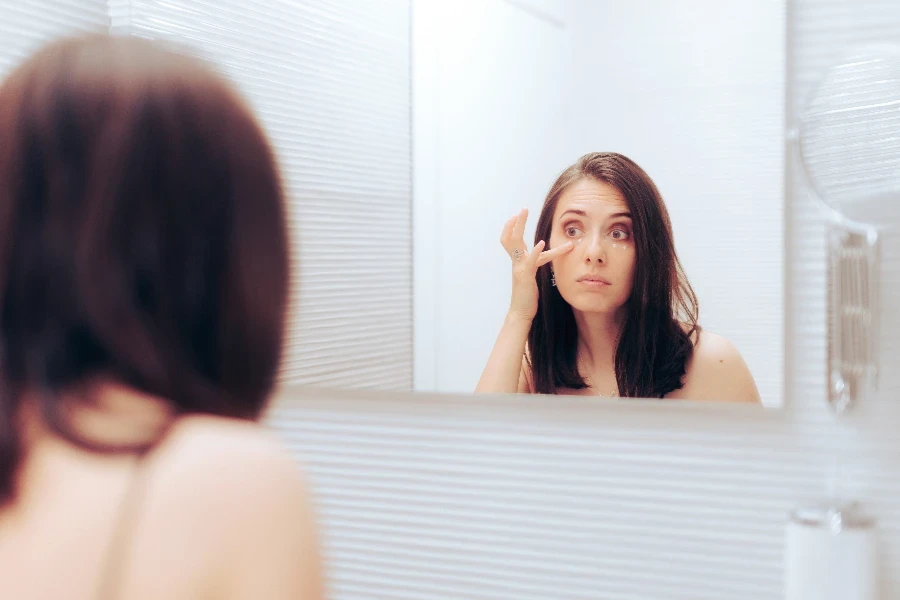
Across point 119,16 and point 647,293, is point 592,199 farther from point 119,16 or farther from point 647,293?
point 119,16

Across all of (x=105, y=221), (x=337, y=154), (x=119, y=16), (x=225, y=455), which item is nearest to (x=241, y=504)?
(x=225, y=455)

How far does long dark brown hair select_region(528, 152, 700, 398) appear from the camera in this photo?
1.06 meters

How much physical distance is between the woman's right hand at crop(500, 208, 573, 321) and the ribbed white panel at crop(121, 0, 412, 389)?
6.3 inches

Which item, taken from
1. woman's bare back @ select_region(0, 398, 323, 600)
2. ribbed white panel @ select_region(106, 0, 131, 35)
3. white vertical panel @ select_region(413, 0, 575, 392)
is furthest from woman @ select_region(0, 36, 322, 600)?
ribbed white panel @ select_region(106, 0, 131, 35)

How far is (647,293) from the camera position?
3.51ft

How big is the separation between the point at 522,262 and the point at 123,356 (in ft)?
1.95

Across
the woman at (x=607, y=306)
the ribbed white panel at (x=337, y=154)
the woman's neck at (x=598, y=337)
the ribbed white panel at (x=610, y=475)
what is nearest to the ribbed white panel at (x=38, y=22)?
the ribbed white panel at (x=337, y=154)

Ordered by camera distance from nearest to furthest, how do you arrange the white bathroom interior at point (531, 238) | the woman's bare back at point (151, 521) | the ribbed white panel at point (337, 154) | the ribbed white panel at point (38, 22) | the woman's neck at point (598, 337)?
1. the woman's bare back at point (151, 521)
2. the white bathroom interior at point (531, 238)
3. the woman's neck at point (598, 337)
4. the ribbed white panel at point (337, 154)
5. the ribbed white panel at point (38, 22)

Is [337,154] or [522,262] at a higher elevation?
A: [337,154]

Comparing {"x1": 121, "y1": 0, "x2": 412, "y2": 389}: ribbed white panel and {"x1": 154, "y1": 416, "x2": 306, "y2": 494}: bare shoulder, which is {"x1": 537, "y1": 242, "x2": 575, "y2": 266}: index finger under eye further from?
{"x1": 154, "y1": 416, "x2": 306, "y2": 494}: bare shoulder

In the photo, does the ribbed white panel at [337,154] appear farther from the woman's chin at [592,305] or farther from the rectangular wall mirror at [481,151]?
the woman's chin at [592,305]

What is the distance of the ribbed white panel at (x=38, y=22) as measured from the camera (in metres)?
1.36

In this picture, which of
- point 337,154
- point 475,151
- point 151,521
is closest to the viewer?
point 151,521

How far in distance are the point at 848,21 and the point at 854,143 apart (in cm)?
13
